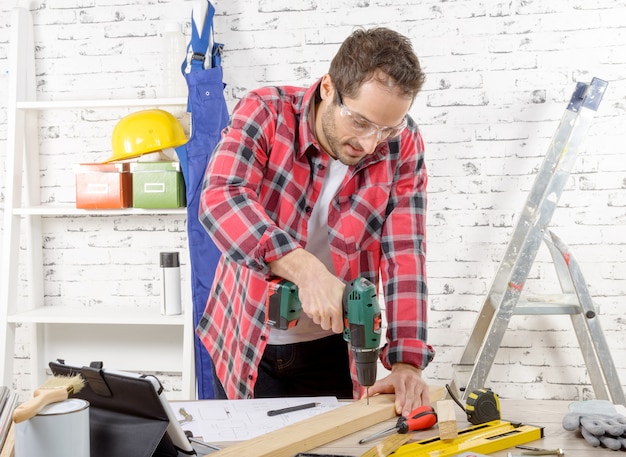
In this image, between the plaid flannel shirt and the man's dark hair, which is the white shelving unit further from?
the man's dark hair

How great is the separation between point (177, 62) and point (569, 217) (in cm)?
203

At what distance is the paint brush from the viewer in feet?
3.29

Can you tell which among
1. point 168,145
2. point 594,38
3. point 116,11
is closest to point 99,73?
point 116,11

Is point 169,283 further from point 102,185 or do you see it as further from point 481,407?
point 481,407

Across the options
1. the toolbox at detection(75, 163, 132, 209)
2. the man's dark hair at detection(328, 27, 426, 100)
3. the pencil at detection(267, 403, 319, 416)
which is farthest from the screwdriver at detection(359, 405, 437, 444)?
the toolbox at detection(75, 163, 132, 209)

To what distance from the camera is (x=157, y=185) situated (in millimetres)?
3078

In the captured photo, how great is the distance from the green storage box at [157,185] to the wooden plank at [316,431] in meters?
1.68

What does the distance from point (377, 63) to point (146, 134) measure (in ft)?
5.62

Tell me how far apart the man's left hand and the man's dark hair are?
712 mm

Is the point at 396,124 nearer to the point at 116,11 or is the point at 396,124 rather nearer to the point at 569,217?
the point at 569,217

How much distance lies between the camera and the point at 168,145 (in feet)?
10.1

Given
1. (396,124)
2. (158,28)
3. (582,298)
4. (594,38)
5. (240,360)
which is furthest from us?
(158,28)

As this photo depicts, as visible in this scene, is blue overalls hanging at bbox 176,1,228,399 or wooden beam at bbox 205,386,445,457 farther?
blue overalls hanging at bbox 176,1,228,399

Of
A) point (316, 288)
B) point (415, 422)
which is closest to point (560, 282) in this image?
point (415, 422)
